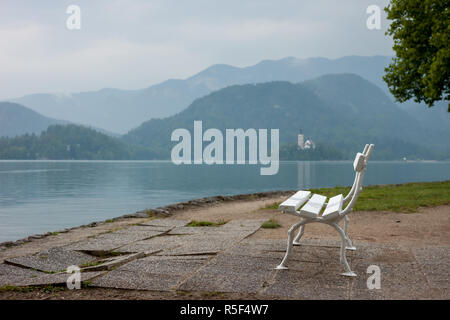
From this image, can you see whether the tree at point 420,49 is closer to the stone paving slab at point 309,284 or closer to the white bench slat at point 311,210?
the white bench slat at point 311,210

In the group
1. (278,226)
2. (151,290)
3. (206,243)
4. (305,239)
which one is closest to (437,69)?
(278,226)

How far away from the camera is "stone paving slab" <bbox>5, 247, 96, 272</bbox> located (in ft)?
19.8

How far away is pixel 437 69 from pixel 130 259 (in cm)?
1512

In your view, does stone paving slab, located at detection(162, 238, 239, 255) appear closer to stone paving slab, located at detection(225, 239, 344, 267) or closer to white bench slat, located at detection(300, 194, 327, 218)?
stone paving slab, located at detection(225, 239, 344, 267)

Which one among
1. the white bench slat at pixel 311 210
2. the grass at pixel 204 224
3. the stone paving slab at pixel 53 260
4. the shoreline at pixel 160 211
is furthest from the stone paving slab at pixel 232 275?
the shoreline at pixel 160 211

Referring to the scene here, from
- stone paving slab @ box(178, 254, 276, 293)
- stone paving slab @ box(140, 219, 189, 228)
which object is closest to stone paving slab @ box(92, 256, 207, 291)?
stone paving slab @ box(178, 254, 276, 293)

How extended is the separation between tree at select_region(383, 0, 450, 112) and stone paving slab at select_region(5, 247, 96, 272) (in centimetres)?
1486

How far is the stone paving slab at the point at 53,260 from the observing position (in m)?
6.03

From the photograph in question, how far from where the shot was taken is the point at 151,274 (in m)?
5.27

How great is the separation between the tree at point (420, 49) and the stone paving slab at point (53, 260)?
14.9m

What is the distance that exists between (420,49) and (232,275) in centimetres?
1692

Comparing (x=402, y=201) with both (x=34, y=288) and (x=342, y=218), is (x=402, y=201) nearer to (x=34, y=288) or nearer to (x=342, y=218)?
(x=342, y=218)
